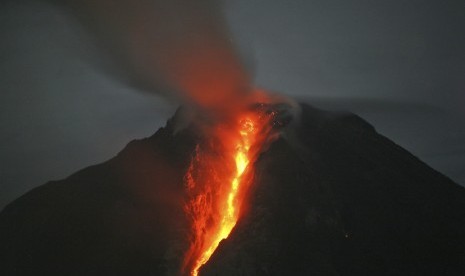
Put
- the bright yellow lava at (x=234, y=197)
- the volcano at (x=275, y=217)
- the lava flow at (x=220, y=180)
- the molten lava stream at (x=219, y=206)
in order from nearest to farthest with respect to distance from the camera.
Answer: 1. the volcano at (x=275, y=217)
2. the bright yellow lava at (x=234, y=197)
3. the molten lava stream at (x=219, y=206)
4. the lava flow at (x=220, y=180)

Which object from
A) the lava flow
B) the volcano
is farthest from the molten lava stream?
the volcano

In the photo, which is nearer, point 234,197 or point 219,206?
point 219,206

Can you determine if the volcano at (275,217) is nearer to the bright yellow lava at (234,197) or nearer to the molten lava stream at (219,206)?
the molten lava stream at (219,206)

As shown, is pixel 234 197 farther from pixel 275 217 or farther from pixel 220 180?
pixel 275 217

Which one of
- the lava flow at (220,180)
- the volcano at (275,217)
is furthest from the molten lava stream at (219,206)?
the volcano at (275,217)

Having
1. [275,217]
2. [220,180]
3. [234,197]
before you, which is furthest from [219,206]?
[275,217]

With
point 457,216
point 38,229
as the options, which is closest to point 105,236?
point 38,229

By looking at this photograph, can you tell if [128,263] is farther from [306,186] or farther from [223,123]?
[223,123]

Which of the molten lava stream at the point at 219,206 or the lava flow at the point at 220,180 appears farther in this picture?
the lava flow at the point at 220,180
